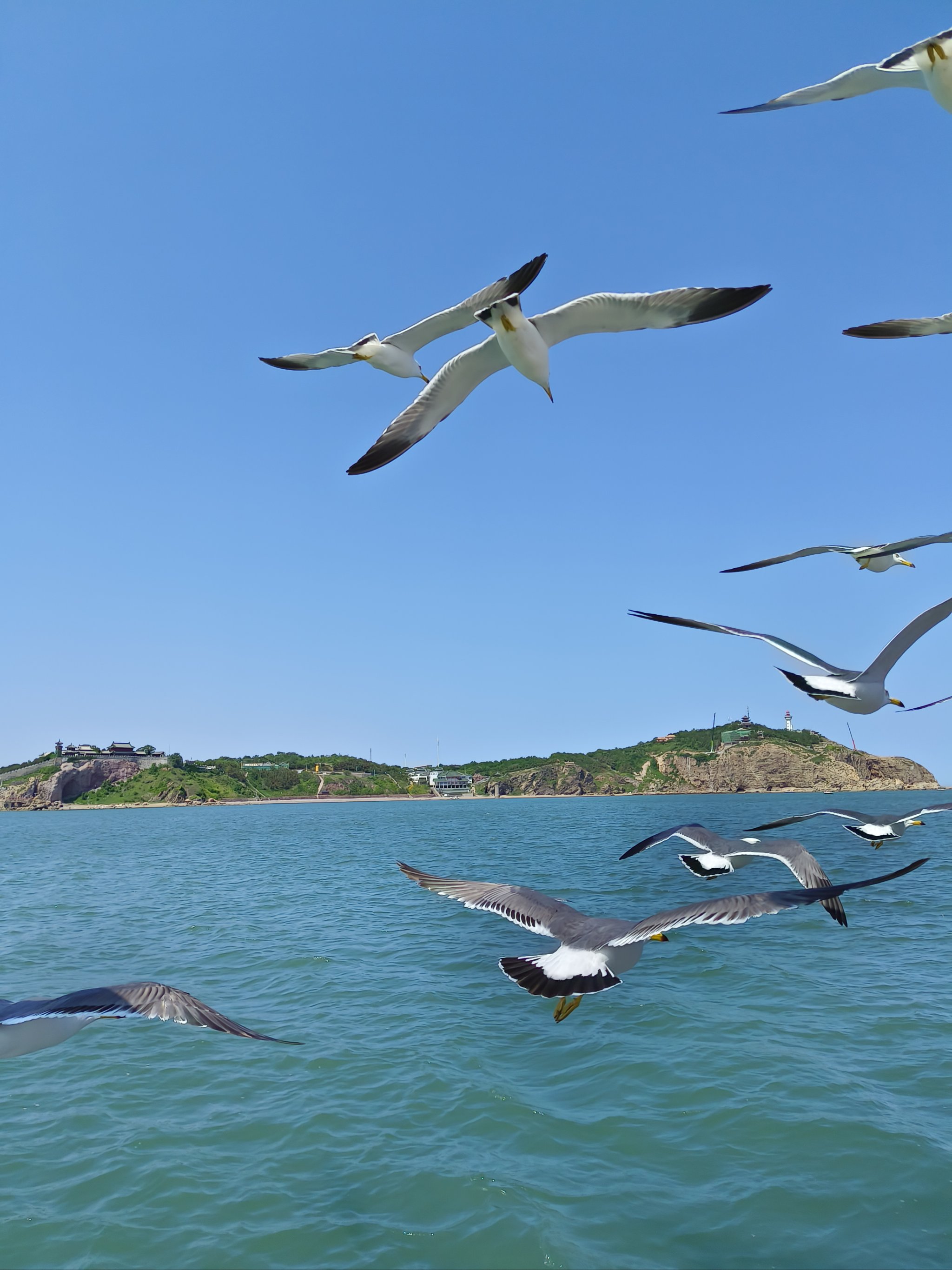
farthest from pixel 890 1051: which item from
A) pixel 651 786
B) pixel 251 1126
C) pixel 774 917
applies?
pixel 651 786

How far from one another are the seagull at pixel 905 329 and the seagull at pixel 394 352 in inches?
119

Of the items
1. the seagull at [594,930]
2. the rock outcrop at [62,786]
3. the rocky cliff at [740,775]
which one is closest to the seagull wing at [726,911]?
the seagull at [594,930]

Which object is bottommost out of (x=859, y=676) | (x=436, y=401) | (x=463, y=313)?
(x=859, y=676)

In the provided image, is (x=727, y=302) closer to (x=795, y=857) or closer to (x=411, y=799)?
(x=795, y=857)

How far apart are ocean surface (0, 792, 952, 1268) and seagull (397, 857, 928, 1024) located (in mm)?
1521

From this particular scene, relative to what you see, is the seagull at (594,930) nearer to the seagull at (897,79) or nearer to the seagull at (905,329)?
the seagull at (905,329)

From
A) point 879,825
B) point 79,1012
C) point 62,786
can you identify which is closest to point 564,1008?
point 79,1012

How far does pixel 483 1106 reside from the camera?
7.41 m

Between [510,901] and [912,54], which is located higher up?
[912,54]

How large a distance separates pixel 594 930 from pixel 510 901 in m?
1.29

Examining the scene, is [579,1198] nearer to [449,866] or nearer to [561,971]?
[561,971]

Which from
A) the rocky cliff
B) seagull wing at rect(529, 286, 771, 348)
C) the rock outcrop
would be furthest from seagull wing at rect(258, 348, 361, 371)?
the rocky cliff

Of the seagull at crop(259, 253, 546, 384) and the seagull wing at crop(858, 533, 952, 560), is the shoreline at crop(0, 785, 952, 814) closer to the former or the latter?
the seagull at crop(259, 253, 546, 384)

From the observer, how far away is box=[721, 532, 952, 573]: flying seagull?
18.0ft
